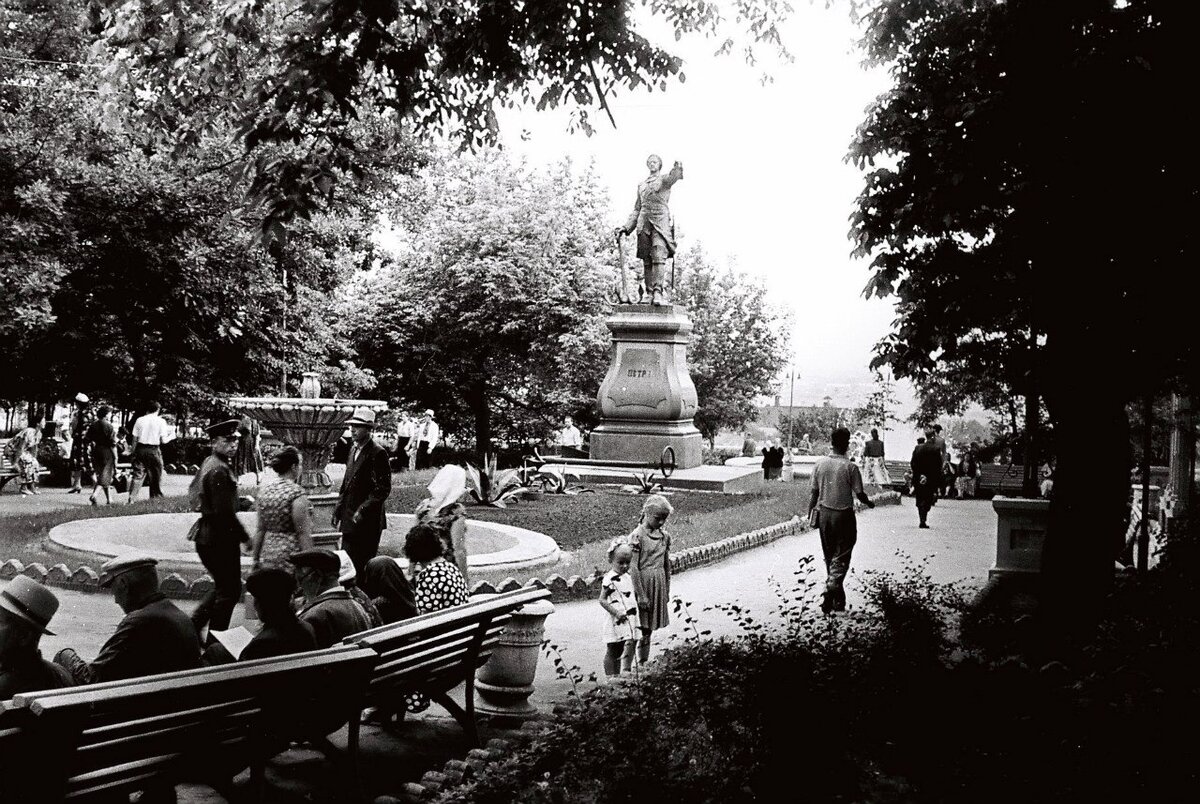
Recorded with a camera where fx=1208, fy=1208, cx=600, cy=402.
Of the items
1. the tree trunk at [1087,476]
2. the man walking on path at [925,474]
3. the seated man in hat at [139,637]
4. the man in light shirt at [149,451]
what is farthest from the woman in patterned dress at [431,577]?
the man walking on path at [925,474]

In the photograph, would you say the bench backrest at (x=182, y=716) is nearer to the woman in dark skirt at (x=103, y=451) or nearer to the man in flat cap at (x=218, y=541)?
the man in flat cap at (x=218, y=541)

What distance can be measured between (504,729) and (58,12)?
19343 millimetres

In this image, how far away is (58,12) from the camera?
866 inches

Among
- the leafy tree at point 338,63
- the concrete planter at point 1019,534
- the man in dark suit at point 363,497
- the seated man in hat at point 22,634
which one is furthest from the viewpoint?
the concrete planter at point 1019,534

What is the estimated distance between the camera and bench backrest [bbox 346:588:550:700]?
623 centimetres

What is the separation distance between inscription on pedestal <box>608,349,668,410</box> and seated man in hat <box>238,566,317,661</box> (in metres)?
20.8

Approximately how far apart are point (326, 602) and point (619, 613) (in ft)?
8.08

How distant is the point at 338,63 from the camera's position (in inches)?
303

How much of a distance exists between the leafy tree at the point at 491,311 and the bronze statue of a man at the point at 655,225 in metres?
10.3

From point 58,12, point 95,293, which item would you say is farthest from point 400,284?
point 58,12

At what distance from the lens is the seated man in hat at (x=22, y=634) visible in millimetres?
4891

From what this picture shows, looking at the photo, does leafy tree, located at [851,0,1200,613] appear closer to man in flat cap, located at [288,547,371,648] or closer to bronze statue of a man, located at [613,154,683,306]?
man in flat cap, located at [288,547,371,648]

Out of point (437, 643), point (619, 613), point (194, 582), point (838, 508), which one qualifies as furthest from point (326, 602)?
point (838, 508)

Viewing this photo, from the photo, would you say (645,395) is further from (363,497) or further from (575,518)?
(363,497)
